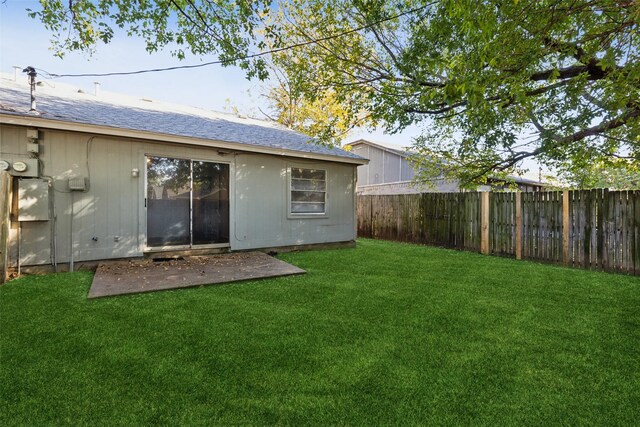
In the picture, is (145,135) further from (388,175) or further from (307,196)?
(388,175)

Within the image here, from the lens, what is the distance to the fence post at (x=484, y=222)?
7.77 m

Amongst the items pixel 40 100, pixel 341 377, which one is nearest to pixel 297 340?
pixel 341 377

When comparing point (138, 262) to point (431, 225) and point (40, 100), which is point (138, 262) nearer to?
point (40, 100)

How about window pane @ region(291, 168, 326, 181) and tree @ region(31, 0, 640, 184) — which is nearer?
tree @ region(31, 0, 640, 184)

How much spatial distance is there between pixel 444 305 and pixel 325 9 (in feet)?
22.7

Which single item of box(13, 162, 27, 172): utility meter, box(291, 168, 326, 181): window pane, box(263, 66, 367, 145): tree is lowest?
box(13, 162, 27, 172): utility meter

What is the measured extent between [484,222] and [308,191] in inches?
175

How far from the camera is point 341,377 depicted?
217cm

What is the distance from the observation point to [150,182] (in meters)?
6.15

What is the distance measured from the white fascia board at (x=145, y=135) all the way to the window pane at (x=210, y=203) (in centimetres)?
50

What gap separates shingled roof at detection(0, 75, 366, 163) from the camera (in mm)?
5500

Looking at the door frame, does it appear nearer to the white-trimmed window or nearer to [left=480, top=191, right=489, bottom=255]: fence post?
the white-trimmed window

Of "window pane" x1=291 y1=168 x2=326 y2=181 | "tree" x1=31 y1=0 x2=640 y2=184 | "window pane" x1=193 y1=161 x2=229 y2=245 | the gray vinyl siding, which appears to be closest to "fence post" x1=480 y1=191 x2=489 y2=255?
"tree" x1=31 y1=0 x2=640 y2=184

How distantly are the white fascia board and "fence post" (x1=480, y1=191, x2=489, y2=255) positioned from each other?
12.6ft
